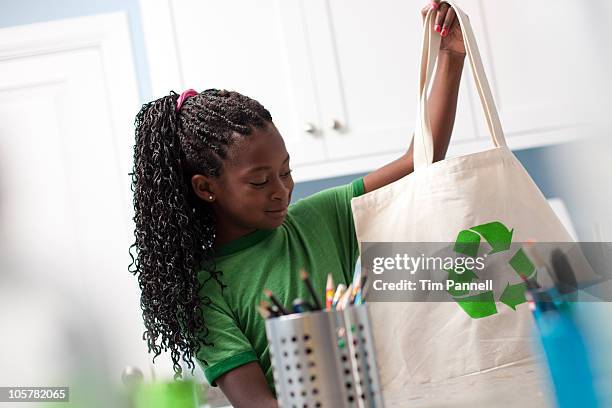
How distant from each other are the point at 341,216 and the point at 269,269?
6.9 inches

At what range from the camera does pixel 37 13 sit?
308cm

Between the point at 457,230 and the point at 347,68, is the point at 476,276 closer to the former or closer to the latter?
the point at 457,230

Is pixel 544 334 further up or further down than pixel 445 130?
further down

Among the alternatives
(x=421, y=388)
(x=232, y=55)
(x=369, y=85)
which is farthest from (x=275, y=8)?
(x=421, y=388)

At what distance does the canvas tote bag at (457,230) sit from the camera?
1.26 meters

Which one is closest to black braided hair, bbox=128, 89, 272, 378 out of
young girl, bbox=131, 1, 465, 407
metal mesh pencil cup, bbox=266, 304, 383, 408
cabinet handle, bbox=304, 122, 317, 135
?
young girl, bbox=131, 1, 465, 407

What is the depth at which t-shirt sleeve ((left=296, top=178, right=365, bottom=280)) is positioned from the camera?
147cm

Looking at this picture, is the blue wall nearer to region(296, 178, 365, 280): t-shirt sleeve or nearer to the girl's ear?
region(296, 178, 365, 280): t-shirt sleeve

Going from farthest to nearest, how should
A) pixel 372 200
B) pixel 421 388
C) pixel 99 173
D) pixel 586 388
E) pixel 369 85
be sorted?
pixel 99 173, pixel 369 85, pixel 372 200, pixel 421 388, pixel 586 388

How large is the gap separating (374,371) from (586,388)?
183mm

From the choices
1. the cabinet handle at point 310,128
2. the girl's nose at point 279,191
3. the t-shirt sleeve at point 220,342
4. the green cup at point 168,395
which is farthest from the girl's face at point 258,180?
the cabinet handle at point 310,128

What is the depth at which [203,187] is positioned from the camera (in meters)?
1.39

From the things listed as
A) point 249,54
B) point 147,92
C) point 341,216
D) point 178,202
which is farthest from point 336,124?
point 178,202

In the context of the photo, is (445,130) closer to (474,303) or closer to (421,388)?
(474,303)
